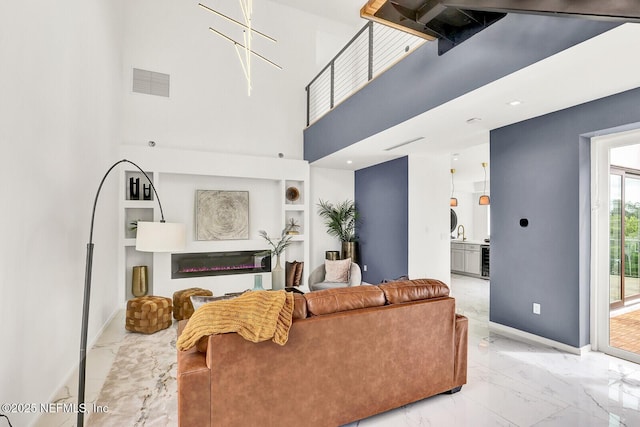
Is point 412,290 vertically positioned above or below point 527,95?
below

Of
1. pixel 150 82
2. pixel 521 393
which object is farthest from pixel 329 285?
pixel 150 82

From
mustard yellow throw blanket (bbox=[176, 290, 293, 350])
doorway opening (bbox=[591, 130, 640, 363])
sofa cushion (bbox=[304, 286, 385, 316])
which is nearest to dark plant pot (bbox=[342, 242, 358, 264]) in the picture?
doorway opening (bbox=[591, 130, 640, 363])

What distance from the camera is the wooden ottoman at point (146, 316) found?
369cm

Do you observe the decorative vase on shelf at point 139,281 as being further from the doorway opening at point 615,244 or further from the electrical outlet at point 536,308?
the doorway opening at point 615,244

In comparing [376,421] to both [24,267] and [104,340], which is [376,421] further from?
[104,340]

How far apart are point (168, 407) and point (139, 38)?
5450 millimetres

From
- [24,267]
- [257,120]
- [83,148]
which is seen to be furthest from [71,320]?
[257,120]

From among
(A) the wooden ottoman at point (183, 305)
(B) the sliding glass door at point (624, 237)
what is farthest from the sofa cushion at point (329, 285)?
(B) the sliding glass door at point (624, 237)

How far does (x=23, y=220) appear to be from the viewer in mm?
1922

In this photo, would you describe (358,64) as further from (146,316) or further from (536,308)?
(146,316)

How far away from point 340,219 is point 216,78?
137 inches

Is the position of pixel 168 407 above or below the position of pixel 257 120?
below

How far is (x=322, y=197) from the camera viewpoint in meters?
6.48

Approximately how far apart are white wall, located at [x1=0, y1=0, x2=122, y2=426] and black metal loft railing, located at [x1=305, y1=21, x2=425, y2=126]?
3.18 meters
